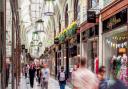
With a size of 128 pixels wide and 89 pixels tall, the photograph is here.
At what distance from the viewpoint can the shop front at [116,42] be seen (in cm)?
1557

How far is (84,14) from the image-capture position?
978 inches

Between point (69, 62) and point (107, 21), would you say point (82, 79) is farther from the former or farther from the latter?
point (69, 62)

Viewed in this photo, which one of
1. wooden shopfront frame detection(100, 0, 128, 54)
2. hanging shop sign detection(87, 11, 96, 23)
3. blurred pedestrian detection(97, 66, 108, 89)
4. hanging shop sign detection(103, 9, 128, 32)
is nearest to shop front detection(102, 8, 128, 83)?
hanging shop sign detection(103, 9, 128, 32)

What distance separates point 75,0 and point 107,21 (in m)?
11.9

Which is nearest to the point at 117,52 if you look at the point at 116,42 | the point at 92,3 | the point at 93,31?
the point at 116,42

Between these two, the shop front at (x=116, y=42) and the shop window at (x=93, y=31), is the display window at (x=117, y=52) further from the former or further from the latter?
the shop window at (x=93, y=31)

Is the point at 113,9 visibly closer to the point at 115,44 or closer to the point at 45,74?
the point at 115,44

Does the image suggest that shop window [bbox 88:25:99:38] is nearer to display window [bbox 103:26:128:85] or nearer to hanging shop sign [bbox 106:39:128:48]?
display window [bbox 103:26:128:85]

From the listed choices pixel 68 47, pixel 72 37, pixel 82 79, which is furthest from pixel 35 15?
pixel 82 79

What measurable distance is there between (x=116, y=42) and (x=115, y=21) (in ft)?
2.79

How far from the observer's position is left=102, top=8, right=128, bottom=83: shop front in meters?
15.6

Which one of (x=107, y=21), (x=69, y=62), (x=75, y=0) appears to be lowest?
(x=69, y=62)

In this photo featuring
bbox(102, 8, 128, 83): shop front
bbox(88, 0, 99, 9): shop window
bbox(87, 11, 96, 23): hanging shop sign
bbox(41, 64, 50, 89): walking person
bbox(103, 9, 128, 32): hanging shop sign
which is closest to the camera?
bbox(102, 8, 128, 83): shop front

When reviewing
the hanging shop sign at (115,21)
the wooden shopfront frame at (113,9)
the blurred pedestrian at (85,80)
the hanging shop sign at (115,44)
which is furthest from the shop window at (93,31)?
the blurred pedestrian at (85,80)
